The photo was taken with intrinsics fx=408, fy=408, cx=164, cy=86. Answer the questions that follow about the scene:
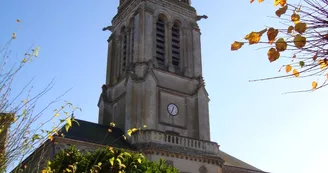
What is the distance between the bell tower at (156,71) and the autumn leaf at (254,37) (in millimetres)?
17197

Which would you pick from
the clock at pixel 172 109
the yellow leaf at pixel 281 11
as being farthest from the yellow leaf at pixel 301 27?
the clock at pixel 172 109

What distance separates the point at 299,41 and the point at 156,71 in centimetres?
1934

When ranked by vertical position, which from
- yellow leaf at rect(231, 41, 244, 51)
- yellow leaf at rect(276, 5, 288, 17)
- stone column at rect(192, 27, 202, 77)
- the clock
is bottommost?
yellow leaf at rect(231, 41, 244, 51)

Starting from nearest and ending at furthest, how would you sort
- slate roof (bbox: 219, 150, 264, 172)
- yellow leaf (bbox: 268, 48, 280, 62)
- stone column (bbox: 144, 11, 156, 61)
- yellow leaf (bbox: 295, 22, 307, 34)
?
yellow leaf (bbox: 295, 22, 307, 34), yellow leaf (bbox: 268, 48, 280, 62), stone column (bbox: 144, 11, 156, 61), slate roof (bbox: 219, 150, 264, 172)

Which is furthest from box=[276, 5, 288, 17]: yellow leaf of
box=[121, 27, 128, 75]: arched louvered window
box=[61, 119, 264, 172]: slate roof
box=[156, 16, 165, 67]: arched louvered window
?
box=[121, 27, 128, 75]: arched louvered window

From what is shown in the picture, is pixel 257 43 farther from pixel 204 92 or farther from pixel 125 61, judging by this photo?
pixel 125 61

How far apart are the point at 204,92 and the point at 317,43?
19.9 m

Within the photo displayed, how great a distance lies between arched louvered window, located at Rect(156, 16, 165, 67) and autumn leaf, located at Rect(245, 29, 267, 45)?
65.0 ft

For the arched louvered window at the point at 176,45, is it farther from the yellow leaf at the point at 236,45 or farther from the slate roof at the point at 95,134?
the yellow leaf at the point at 236,45

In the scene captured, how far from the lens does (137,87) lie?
21172mm

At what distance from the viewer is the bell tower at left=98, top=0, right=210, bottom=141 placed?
21062mm

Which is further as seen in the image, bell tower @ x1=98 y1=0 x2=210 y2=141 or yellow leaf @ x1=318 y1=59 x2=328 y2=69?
bell tower @ x1=98 y1=0 x2=210 y2=141

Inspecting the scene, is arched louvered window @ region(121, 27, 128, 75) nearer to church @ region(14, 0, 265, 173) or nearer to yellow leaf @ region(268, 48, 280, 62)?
church @ region(14, 0, 265, 173)

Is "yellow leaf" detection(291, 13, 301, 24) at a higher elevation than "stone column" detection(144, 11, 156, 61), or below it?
below
